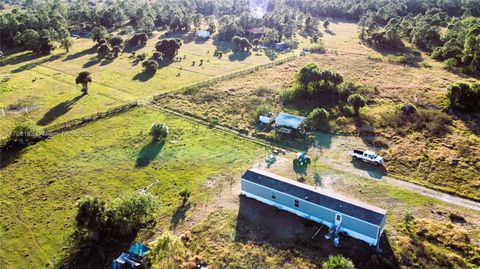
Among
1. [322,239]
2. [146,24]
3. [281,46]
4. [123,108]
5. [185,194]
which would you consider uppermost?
[146,24]

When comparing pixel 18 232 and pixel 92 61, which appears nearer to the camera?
pixel 18 232

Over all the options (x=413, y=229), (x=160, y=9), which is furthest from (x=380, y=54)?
(x=160, y=9)

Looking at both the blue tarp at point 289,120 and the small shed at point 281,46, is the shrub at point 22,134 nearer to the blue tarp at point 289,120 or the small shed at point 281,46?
the blue tarp at point 289,120

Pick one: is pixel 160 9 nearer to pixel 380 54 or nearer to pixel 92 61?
pixel 92 61

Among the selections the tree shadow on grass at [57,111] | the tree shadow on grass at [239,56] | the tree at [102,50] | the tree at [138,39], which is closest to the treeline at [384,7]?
the tree shadow on grass at [239,56]

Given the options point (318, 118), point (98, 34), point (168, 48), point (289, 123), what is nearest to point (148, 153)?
point (289, 123)

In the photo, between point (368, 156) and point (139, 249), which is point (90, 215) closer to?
point (139, 249)
